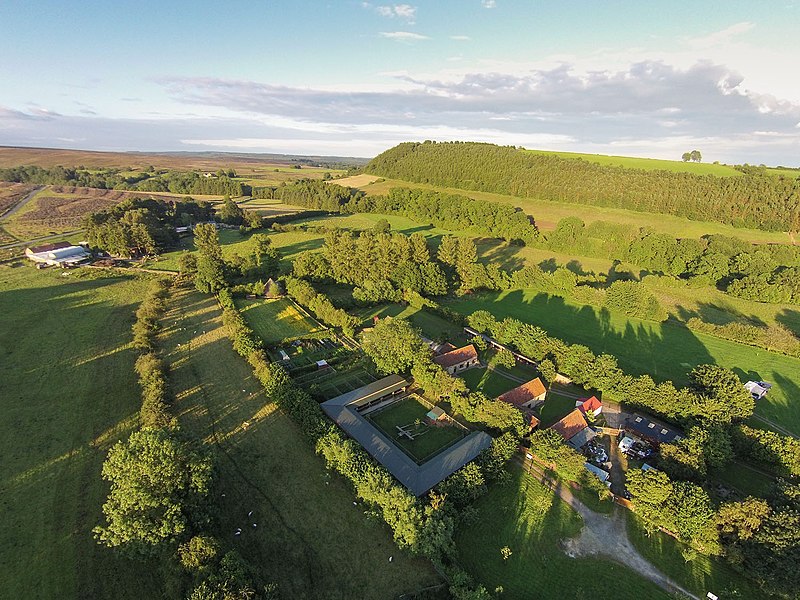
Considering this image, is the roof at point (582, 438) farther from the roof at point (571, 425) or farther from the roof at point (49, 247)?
the roof at point (49, 247)

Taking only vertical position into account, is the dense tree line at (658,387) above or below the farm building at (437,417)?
above

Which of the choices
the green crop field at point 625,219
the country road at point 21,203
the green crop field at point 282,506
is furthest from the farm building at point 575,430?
the country road at point 21,203

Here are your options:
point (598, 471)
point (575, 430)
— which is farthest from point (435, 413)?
Result: point (598, 471)

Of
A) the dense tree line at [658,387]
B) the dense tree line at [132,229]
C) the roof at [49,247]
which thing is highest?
the dense tree line at [132,229]

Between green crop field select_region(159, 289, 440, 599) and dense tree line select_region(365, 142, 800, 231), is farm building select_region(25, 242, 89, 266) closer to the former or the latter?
green crop field select_region(159, 289, 440, 599)

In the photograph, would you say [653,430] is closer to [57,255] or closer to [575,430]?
[575,430]

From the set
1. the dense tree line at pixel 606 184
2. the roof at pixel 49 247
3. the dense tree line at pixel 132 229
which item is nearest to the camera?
the roof at pixel 49 247

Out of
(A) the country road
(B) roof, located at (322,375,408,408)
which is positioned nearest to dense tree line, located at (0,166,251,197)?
(A) the country road
